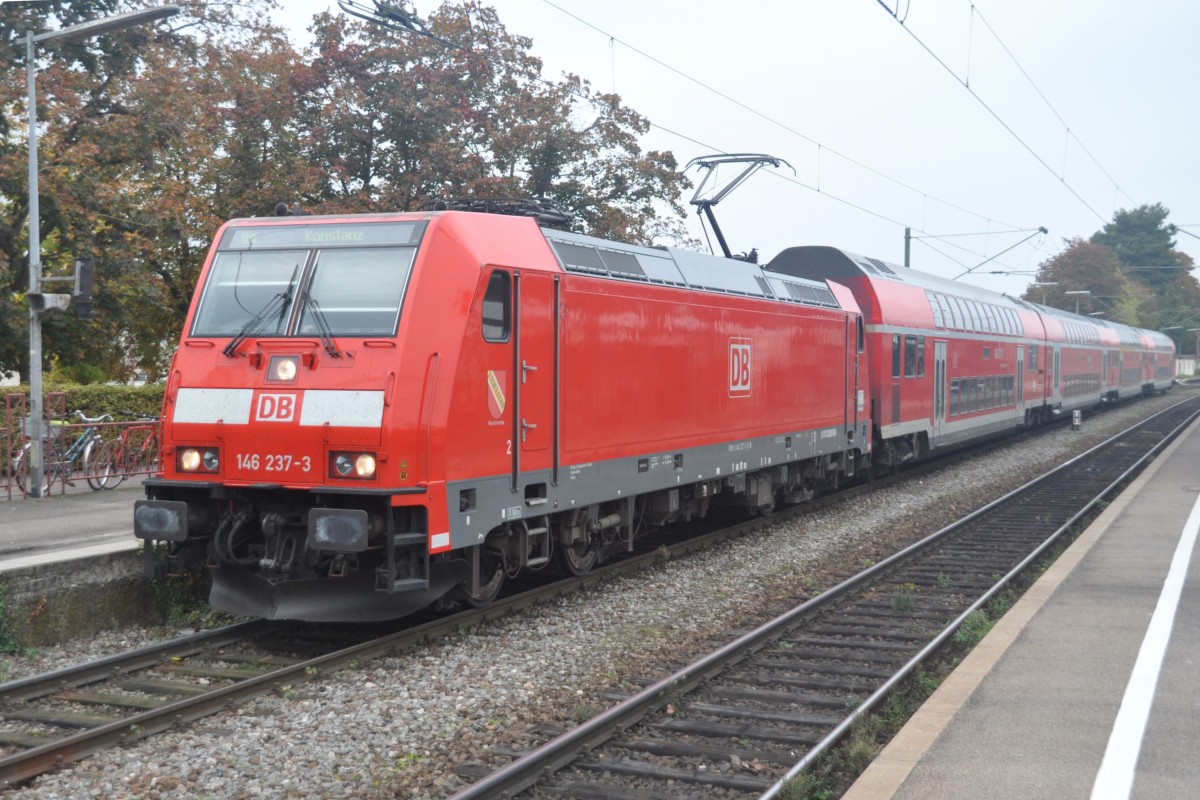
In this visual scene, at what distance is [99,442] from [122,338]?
1486 centimetres

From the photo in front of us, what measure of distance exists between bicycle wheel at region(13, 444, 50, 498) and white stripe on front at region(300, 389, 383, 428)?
8759 mm

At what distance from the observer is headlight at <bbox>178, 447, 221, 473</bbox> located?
8477 millimetres

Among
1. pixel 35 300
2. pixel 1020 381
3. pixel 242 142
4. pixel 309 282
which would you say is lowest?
pixel 1020 381

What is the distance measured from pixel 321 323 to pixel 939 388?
16460mm

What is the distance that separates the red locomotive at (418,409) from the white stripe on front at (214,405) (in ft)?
0.06

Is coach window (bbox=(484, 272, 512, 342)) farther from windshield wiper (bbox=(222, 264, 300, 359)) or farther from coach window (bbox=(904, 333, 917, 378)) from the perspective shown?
coach window (bbox=(904, 333, 917, 378))

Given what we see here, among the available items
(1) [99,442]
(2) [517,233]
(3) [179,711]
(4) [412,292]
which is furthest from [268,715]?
(1) [99,442]

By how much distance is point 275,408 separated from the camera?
27.2 feet

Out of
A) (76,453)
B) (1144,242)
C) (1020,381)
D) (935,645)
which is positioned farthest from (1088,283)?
(935,645)

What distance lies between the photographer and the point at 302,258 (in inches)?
350

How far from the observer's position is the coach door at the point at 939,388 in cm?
2227

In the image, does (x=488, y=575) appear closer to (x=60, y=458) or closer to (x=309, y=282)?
(x=309, y=282)

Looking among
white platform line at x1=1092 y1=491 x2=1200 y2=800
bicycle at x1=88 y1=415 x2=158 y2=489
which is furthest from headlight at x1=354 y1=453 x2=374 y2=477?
bicycle at x1=88 y1=415 x2=158 y2=489

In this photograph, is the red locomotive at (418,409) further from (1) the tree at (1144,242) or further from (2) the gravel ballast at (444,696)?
(1) the tree at (1144,242)
